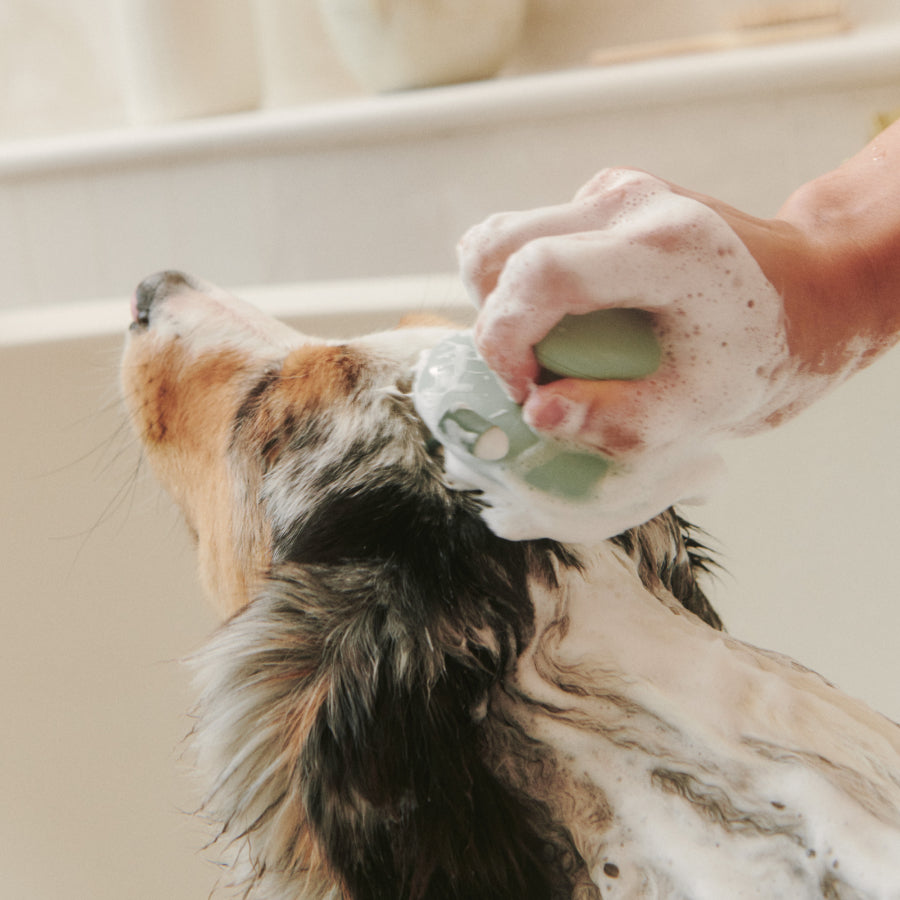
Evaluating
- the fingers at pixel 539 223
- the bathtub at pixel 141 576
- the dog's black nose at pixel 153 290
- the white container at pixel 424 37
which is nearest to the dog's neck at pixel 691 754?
the fingers at pixel 539 223

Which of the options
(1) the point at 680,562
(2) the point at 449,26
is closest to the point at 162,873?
(1) the point at 680,562

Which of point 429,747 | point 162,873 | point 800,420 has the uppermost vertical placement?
point 429,747

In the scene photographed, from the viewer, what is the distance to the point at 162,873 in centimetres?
112

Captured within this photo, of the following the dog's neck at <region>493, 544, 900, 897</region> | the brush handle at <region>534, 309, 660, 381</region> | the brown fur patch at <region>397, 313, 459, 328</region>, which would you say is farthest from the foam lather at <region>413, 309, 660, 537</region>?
the brown fur patch at <region>397, 313, 459, 328</region>

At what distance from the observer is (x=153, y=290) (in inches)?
33.1

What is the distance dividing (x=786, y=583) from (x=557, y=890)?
2.51 feet

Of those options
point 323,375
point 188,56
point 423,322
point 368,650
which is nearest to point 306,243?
point 188,56

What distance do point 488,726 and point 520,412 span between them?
0.19 m

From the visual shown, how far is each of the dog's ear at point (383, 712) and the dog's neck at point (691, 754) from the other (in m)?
0.03

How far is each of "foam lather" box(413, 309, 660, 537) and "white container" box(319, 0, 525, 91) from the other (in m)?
1.05

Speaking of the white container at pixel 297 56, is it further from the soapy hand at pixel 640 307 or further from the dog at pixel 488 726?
the soapy hand at pixel 640 307

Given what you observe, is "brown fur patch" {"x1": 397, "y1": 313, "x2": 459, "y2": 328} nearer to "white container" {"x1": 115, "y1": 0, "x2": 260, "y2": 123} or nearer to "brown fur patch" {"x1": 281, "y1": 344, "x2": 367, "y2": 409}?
"brown fur patch" {"x1": 281, "y1": 344, "x2": 367, "y2": 409}

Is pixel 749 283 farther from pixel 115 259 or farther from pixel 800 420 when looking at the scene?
pixel 115 259

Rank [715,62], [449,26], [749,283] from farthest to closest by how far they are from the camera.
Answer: [449,26], [715,62], [749,283]
